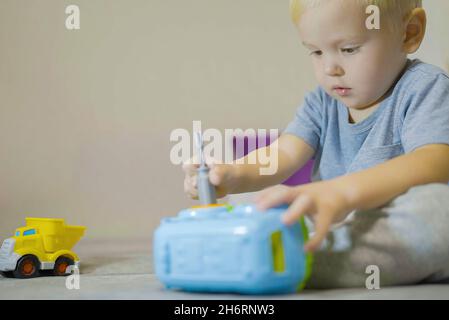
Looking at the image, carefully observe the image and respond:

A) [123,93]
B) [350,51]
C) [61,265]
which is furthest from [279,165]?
[123,93]

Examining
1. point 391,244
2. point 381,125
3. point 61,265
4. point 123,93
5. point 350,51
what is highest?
point 123,93

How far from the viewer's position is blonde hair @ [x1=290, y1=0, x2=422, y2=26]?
0.77 m

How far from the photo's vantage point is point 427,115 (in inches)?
29.0

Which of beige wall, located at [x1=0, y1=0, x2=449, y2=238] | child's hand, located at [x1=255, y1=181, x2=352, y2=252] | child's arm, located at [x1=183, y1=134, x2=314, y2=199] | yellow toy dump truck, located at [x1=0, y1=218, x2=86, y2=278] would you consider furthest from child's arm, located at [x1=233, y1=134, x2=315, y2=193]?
beige wall, located at [x1=0, y1=0, x2=449, y2=238]

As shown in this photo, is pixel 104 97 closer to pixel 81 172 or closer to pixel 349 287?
pixel 81 172

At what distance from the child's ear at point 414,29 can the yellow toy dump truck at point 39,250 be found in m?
0.76

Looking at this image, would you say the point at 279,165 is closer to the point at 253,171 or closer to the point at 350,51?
the point at 253,171

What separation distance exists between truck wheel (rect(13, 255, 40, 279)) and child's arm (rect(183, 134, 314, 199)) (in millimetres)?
489

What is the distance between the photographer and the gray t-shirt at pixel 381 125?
28.9 inches

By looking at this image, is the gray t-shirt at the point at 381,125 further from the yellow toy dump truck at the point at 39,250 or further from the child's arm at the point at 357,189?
the yellow toy dump truck at the point at 39,250

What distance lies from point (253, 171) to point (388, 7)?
302 mm

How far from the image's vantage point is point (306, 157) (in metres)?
0.97
